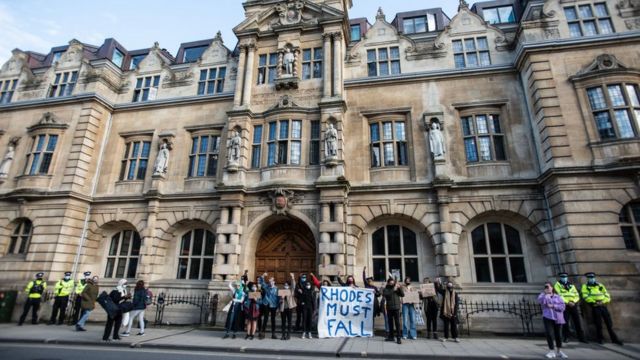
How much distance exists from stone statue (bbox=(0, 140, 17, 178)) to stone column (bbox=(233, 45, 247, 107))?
1364 centimetres

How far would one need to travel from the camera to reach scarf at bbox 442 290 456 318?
1058 cm

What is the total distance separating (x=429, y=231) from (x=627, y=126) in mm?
8807

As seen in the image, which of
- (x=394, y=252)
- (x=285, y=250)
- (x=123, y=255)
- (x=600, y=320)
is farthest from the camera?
(x=123, y=255)

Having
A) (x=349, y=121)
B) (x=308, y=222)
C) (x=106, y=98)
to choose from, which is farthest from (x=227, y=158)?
(x=106, y=98)

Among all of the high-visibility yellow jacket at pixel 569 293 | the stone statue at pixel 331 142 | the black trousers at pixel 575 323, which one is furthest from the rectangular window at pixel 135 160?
the black trousers at pixel 575 323

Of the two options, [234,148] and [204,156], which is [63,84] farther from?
[234,148]

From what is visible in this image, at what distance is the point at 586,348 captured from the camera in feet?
32.1

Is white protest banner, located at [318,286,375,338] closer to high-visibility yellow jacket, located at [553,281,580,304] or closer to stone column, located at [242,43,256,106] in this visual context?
high-visibility yellow jacket, located at [553,281,580,304]

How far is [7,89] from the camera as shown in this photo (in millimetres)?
21578

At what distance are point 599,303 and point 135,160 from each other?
22426mm

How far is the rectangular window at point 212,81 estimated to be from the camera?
19812 millimetres

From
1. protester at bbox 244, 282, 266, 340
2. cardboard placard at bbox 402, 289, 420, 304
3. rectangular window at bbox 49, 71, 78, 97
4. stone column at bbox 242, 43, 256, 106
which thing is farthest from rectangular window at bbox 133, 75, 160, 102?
cardboard placard at bbox 402, 289, 420, 304

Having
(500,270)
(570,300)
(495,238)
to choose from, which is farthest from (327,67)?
(570,300)

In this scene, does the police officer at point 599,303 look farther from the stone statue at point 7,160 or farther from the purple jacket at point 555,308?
the stone statue at point 7,160
